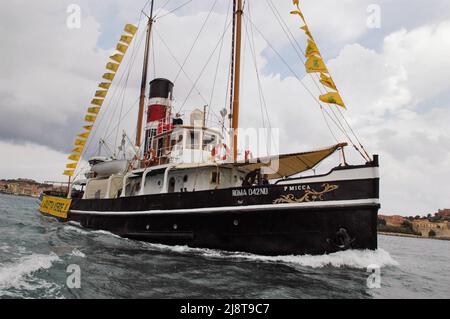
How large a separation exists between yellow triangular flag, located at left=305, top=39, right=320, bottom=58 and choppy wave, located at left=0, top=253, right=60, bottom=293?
10303 millimetres

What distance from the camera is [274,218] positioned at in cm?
1091

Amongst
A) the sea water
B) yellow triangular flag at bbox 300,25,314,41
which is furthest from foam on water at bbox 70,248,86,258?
yellow triangular flag at bbox 300,25,314,41

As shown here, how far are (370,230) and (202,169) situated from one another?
739 cm

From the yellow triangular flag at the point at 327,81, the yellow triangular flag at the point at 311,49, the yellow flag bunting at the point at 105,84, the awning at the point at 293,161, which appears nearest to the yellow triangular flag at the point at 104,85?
the yellow flag bunting at the point at 105,84

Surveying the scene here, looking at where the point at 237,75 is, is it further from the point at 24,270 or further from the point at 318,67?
the point at 24,270

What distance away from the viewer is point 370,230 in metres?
9.91

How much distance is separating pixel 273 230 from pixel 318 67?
5.82 m

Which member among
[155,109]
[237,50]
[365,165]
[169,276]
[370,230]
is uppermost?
[237,50]

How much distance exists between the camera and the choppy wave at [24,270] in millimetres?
6484

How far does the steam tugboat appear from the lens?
1010cm
